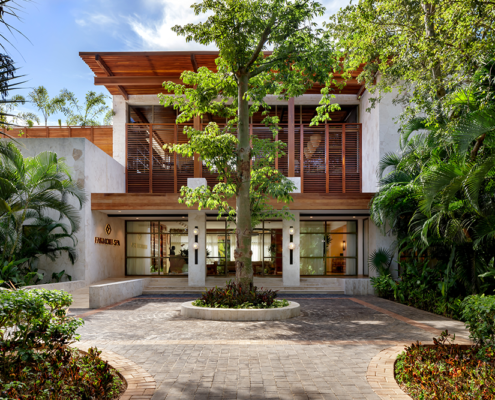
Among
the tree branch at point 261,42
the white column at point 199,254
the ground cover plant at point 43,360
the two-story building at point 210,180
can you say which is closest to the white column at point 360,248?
the two-story building at point 210,180

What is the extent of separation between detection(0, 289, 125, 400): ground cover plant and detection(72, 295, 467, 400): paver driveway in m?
0.74

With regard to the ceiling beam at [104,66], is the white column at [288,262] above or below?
below

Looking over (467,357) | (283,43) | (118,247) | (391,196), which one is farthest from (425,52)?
(118,247)

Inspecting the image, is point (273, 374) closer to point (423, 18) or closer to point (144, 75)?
point (423, 18)

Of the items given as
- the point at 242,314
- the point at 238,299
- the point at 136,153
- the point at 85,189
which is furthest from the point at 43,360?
the point at 136,153

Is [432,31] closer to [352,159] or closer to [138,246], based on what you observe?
[352,159]

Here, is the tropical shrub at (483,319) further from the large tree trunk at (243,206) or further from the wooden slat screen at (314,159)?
the wooden slat screen at (314,159)

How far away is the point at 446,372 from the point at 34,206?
492 inches

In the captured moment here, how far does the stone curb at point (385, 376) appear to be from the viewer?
4.47 m

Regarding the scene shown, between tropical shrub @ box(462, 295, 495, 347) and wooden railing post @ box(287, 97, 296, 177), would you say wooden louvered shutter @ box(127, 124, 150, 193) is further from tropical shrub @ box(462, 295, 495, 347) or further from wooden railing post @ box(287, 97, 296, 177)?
tropical shrub @ box(462, 295, 495, 347)

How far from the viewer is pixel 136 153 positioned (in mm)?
20391

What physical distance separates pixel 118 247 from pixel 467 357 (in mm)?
17465

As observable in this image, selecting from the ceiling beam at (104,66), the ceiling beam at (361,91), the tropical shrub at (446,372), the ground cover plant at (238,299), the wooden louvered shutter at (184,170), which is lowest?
the ground cover plant at (238,299)

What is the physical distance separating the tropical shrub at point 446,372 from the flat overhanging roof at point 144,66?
47.2 feet
